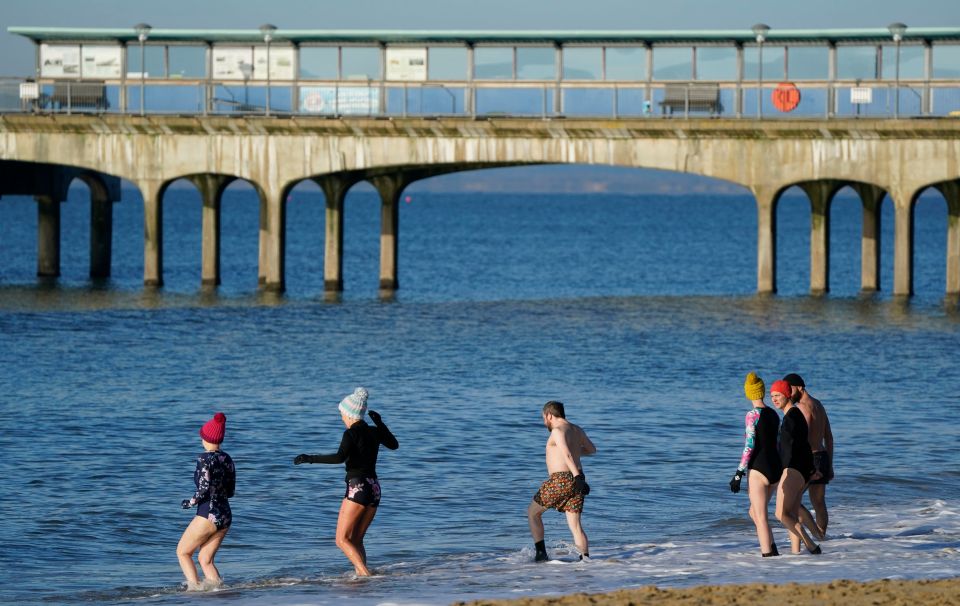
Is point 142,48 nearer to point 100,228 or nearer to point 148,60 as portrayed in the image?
point 148,60

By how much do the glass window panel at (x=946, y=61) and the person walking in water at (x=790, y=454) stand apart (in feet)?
108

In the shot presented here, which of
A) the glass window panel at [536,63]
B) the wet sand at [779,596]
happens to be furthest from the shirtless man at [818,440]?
the glass window panel at [536,63]

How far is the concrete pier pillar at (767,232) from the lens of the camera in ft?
146

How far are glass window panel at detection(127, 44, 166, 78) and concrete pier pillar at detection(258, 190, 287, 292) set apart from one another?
5.06 meters

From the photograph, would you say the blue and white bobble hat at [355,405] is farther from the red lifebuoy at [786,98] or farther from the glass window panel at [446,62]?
the glass window panel at [446,62]

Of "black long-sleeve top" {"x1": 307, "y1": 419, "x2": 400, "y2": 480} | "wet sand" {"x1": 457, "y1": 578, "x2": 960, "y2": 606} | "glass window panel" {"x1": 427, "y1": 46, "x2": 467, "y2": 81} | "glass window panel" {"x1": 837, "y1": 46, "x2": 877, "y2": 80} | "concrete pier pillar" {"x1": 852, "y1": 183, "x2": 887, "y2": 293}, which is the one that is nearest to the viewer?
"wet sand" {"x1": 457, "y1": 578, "x2": 960, "y2": 606}

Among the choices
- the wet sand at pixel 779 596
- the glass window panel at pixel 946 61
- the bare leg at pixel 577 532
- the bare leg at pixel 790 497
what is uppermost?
the glass window panel at pixel 946 61

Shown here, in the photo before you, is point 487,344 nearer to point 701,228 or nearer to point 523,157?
point 523,157

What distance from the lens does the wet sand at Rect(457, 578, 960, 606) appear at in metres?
12.7

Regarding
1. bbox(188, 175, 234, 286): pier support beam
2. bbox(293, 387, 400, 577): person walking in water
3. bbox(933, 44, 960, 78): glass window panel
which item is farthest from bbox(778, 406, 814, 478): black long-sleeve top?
bbox(188, 175, 234, 286): pier support beam

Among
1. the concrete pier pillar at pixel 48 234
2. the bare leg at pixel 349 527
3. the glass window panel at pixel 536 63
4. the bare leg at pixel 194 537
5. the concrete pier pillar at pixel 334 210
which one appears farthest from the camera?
the concrete pier pillar at pixel 48 234

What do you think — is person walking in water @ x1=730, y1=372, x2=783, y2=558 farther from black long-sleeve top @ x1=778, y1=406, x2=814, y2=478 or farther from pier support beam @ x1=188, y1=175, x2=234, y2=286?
pier support beam @ x1=188, y1=175, x2=234, y2=286

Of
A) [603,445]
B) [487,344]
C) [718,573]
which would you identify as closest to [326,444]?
[603,445]

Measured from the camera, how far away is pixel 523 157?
4450 cm
